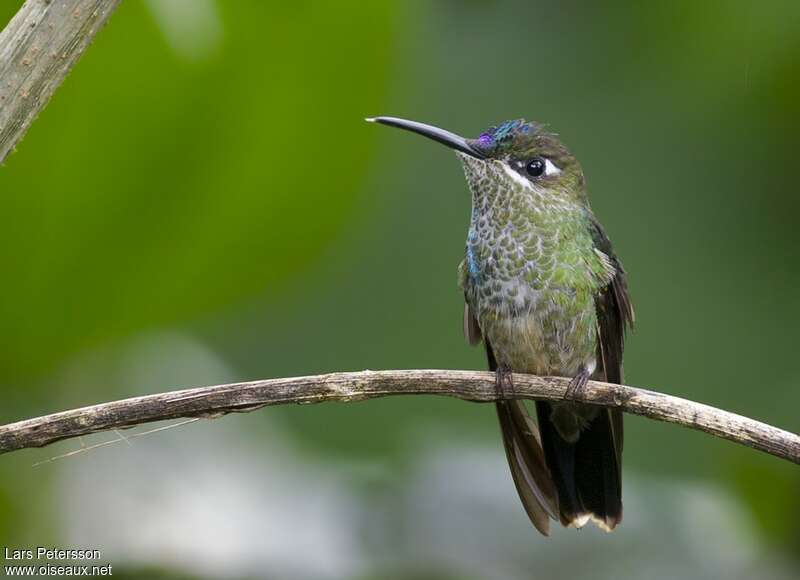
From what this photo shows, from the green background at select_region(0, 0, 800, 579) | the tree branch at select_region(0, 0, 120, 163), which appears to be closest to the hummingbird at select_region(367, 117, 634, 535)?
the green background at select_region(0, 0, 800, 579)

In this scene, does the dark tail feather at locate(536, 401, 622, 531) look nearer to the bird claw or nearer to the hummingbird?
the hummingbird

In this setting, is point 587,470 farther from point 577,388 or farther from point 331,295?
point 331,295

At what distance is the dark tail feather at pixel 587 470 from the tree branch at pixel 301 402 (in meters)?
0.76

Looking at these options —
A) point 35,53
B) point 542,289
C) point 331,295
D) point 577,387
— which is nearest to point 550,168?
point 542,289

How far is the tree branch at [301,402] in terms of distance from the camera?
189 cm

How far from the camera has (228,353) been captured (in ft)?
10.6

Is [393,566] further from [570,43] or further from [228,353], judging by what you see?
[570,43]

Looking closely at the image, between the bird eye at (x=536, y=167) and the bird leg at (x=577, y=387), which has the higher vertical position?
the bird eye at (x=536, y=167)

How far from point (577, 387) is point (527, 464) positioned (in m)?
0.36

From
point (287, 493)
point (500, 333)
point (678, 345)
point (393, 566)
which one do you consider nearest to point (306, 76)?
point (500, 333)

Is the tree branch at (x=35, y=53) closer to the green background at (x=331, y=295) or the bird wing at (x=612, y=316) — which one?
the green background at (x=331, y=295)

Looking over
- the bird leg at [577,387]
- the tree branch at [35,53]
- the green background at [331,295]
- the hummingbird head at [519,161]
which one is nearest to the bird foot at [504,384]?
the bird leg at [577,387]

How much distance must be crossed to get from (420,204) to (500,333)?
888 mm

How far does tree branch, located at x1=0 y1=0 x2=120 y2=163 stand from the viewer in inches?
73.1
